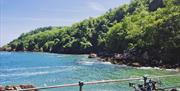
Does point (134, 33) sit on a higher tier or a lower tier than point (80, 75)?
higher

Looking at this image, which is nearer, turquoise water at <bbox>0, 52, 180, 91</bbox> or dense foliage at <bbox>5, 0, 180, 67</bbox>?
turquoise water at <bbox>0, 52, 180, 91</bbox>

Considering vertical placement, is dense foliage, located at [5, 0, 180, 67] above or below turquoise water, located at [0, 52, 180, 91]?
above

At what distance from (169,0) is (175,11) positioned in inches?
153

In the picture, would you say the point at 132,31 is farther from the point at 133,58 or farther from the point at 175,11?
the point at 175,11

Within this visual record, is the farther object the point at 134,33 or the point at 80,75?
the point at 134,33

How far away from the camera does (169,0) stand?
72.3m

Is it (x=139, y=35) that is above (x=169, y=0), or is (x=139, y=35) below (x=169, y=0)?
below

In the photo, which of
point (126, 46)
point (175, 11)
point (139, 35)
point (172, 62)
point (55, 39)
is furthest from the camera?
point (55, 39)

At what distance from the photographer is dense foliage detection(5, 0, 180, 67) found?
67.7 metres

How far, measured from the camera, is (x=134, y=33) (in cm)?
9125

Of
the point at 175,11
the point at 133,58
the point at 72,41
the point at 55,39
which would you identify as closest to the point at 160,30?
the point at 175,11

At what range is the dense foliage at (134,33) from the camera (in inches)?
2665

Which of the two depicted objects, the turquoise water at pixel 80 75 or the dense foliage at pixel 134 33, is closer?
the turquoise water at pixel 80 75

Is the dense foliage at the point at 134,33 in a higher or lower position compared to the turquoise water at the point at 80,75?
higher
